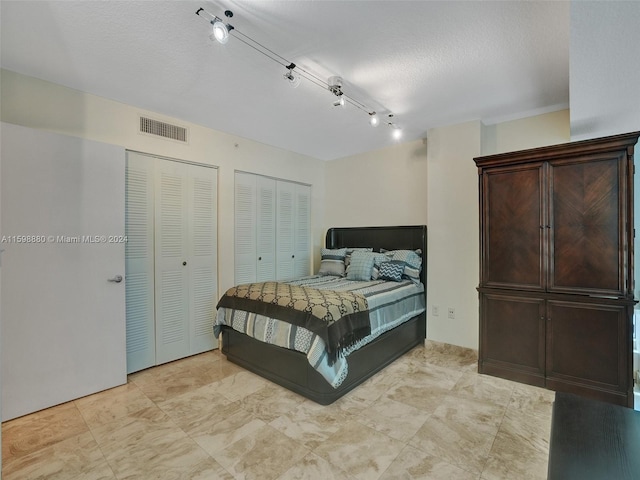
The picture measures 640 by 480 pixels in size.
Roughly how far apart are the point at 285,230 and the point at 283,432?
274 centimetres

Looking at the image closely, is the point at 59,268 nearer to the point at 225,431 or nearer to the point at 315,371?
the point at 225,431

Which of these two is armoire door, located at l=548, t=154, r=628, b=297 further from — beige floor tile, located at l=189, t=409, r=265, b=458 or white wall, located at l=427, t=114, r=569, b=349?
beige floor tile, located at l=189, t=409, r=265, b=458

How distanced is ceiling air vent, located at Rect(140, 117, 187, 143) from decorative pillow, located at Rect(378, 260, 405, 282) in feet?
8.64

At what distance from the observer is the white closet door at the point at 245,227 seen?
3.76 m

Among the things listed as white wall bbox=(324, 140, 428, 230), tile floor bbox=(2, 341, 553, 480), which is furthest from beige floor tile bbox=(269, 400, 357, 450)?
white wall bbox=(324, 140, 428, 230)

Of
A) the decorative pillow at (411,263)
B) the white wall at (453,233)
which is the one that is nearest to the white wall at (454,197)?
the white wall at (453,233)

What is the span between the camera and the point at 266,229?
4.11 m

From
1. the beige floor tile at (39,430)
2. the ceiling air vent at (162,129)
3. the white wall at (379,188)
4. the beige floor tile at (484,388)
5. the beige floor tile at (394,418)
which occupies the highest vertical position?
the ceiling air vent at (162,129)

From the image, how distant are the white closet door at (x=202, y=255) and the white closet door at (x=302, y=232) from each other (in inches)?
51.7

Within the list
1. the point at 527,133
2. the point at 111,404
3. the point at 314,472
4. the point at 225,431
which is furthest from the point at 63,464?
the point at 527,133

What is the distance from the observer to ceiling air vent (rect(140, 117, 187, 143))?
2993 mm

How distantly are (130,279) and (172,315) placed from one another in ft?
1.86

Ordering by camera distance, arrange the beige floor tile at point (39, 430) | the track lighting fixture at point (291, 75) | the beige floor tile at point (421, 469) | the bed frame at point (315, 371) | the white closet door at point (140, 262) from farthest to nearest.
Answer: the white closet door at point (140, 262)
the bed frame at point (315, 371)
the track lighting fixture at point (291, 75)
the beige floor tile at point (39, 430)
the beige floor tile at point (421, 469)

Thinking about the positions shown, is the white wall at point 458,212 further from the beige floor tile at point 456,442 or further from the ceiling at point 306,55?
the beige floor tile at point 456,442
